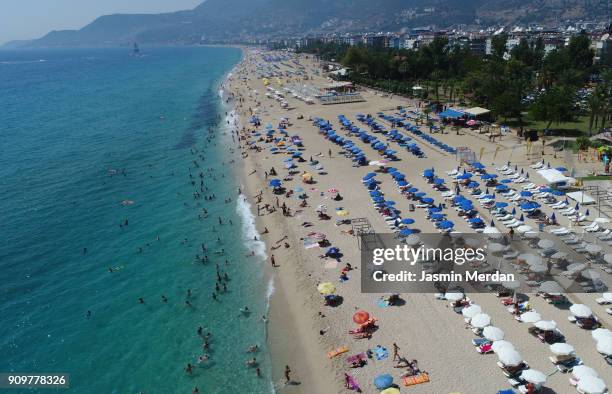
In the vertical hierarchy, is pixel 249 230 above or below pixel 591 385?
below

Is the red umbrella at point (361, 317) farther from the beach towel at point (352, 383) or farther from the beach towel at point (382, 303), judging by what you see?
the beach towel at point (352, 383)

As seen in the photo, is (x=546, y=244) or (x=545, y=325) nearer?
(x=545, y=325)

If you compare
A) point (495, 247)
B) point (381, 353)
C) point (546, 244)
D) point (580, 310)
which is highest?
point (546, 244)

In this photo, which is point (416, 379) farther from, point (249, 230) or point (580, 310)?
point (249, 230)

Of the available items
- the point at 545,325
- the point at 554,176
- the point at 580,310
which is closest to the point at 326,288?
the point at 545,325

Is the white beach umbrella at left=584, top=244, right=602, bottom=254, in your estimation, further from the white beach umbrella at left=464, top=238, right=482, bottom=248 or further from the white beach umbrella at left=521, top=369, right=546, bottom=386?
the white beach umbrella at left=521, top=369, right=546, bottom=386

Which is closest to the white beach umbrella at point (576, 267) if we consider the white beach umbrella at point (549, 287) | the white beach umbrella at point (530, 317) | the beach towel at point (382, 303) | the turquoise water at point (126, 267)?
the white beach umbrella at point (549, 287)
